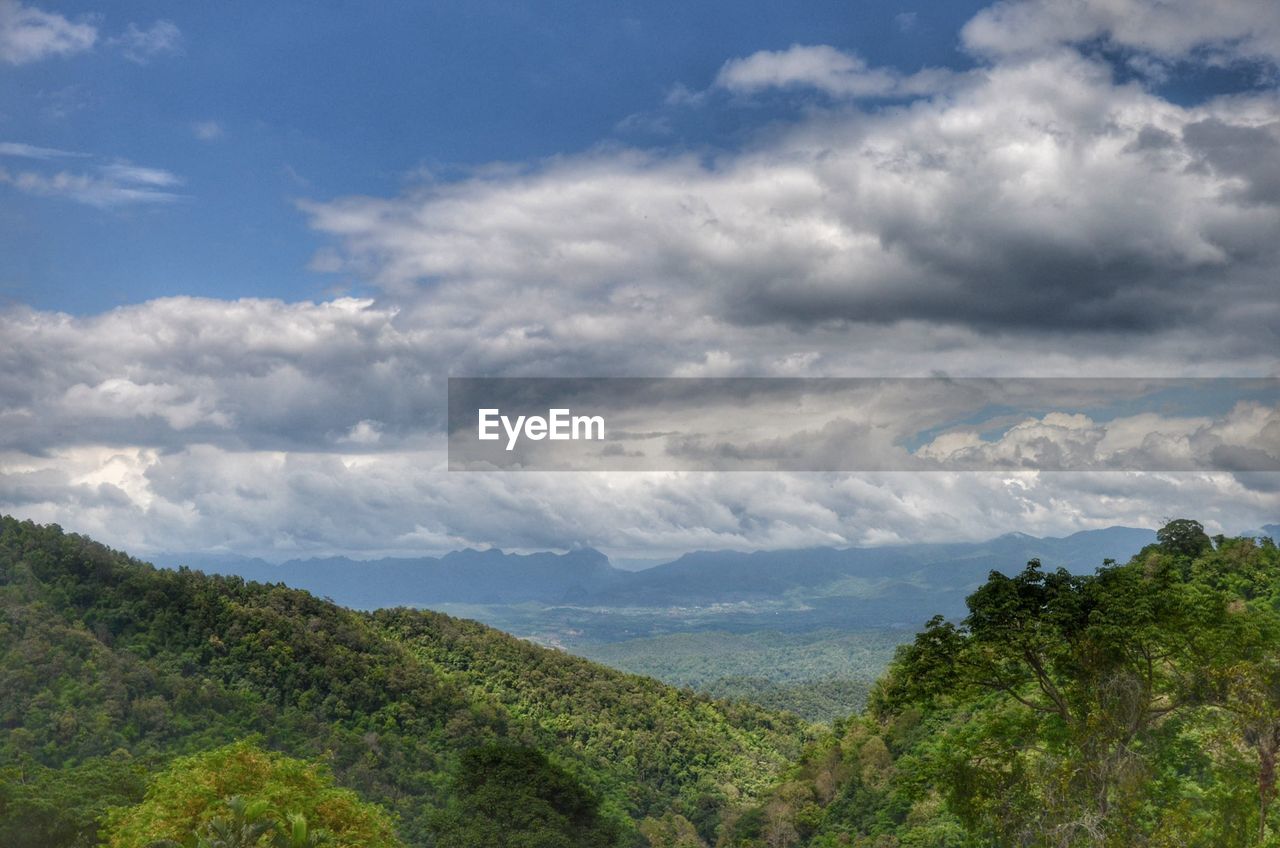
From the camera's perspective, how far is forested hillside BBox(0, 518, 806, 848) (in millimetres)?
48000

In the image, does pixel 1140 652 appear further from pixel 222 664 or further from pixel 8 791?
pixel 222 664

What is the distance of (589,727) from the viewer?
8638cm

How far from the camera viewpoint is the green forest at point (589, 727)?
2142 cm

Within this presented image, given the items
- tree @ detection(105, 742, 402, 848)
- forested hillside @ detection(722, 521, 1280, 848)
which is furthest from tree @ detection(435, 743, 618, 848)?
forested hillside @ detection(722, 521, 1280, 848)

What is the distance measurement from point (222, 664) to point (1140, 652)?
62548mm

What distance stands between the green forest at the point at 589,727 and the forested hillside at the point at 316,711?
0.20m

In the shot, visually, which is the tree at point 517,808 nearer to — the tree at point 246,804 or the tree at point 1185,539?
the tree at point 246,804

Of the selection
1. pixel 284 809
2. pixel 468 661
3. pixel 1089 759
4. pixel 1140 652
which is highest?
pixel 1140 652

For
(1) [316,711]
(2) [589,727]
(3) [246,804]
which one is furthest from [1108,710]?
(2) [589,727]

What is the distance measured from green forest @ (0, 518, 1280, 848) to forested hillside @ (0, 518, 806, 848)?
0.20 metres

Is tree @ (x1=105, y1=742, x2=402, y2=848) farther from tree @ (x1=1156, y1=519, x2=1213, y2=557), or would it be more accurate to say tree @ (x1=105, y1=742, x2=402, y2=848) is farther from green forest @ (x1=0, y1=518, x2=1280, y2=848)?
tree @ (x1=1156, y1=519, x2=1213, y2=557)

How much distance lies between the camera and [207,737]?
58406 millimetres

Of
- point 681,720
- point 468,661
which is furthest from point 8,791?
point 681,720

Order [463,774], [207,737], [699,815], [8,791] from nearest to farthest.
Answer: [8,791] → [463,774] → [207,737] → [699,815]
